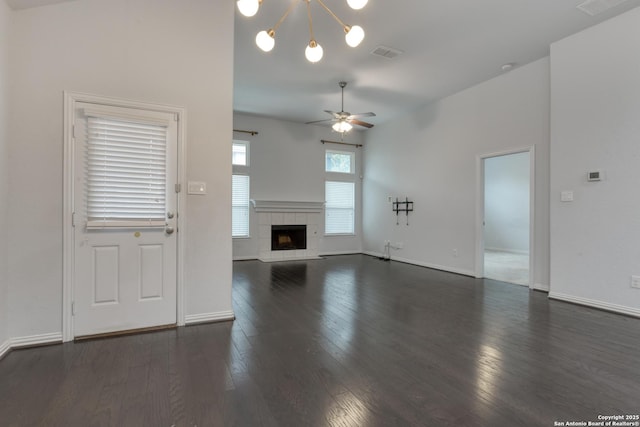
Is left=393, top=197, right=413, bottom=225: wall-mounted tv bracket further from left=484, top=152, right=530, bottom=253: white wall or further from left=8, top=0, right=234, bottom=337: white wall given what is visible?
left=8, top=0, right=234, bottom=337: white wall

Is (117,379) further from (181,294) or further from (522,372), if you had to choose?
(522,372)

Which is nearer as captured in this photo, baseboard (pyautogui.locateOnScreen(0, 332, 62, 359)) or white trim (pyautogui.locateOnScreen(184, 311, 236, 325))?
baseboard (pyautogui.locateOnScreen(0, 332, 62, 359))

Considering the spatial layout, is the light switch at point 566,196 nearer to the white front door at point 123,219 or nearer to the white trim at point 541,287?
the white trim at point 541,287

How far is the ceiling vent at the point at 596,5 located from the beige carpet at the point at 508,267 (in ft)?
11.8

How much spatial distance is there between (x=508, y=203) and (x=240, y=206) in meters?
7.41

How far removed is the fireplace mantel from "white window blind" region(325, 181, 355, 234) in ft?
1.36

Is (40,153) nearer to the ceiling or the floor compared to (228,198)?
nearer to the ceiling

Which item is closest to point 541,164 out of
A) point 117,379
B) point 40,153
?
point 117,379

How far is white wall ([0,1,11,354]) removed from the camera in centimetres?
237

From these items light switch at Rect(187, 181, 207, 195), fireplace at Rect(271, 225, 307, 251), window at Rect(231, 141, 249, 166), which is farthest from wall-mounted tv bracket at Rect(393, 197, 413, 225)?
light switch at Rect(187, 181, 207, 195)

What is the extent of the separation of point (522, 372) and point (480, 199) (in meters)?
3.72

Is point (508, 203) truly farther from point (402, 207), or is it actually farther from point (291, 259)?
point (291, 259)

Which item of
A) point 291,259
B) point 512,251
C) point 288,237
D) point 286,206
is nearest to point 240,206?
point 286,206

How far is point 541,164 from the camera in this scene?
445cm
